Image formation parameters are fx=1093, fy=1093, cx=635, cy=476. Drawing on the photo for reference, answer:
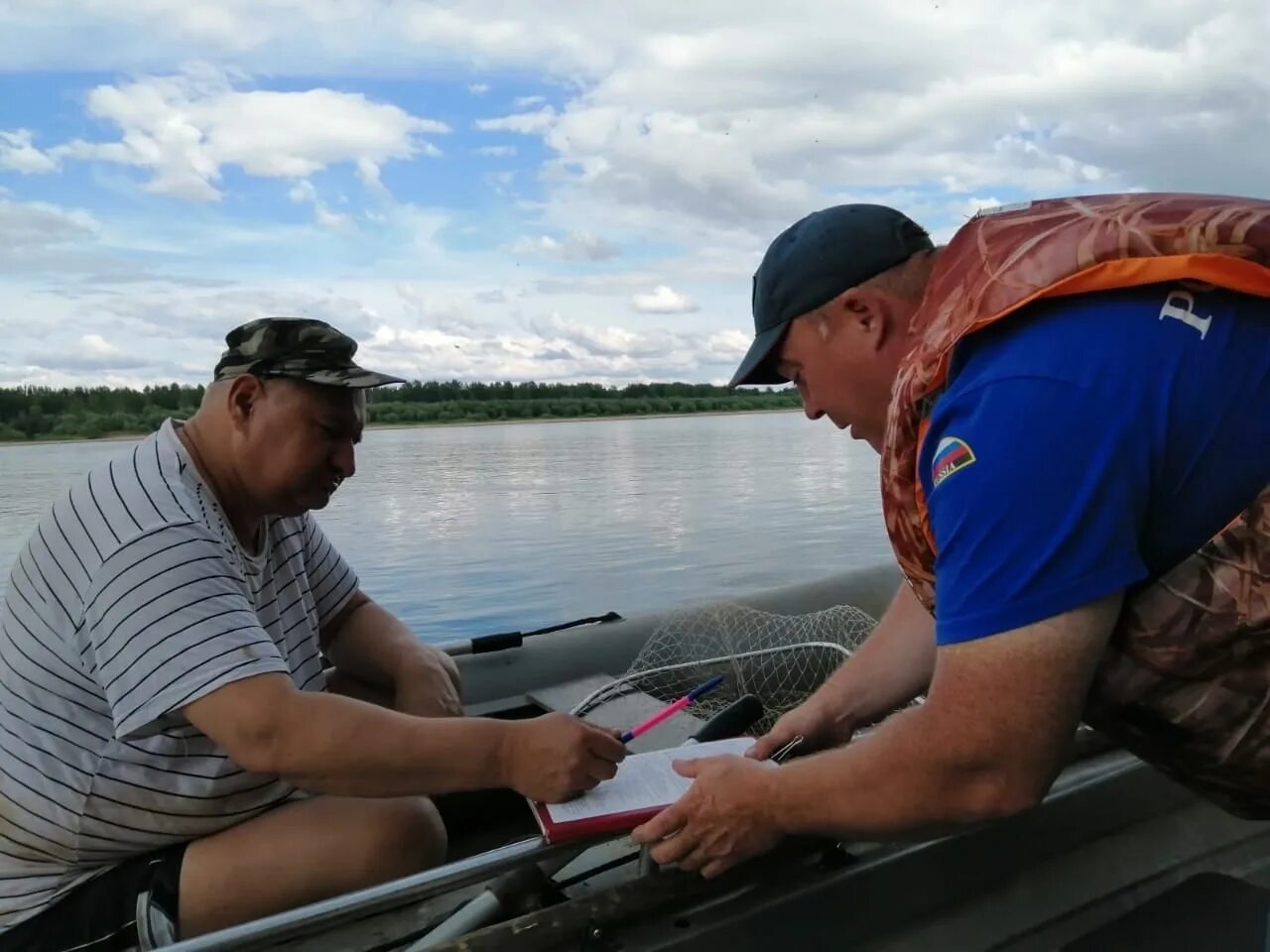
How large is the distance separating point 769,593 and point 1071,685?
9.10 ft

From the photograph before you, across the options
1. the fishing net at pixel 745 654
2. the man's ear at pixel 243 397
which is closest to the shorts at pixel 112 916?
the man's ear at pixel 243 397

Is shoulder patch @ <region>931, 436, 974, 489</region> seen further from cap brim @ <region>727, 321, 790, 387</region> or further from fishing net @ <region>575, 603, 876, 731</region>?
fishing net @ <region>575, 603, 876, 731</region>

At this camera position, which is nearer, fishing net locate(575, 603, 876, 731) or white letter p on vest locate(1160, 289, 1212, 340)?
white letter p on vest locate(1160, 289, 1212, 340)

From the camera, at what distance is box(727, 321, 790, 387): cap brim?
4.90 feet

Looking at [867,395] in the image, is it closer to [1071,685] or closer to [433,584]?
[1071,685]

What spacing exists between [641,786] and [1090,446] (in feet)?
2.95

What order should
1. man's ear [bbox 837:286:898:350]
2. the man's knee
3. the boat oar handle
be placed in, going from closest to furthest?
man's ear [bbox 837:286:898:350] < the man's knee < the boat oar handle

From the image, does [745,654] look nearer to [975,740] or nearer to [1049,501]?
[975,740]

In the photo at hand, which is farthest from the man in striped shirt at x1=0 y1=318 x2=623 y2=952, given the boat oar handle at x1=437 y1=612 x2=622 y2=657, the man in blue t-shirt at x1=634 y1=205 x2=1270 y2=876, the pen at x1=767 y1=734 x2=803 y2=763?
the boat oar handle at x1=437 y1=612 x2=622 y2=657

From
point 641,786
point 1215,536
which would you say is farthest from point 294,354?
point 1215,536

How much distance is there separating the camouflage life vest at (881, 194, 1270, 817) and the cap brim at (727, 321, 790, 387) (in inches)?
9.6

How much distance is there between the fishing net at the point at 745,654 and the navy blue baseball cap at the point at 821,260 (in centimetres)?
140

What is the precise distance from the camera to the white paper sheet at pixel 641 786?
156 cm

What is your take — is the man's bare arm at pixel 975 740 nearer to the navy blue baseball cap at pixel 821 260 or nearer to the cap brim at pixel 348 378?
the navy blue baseball cap at pixel 821 260
